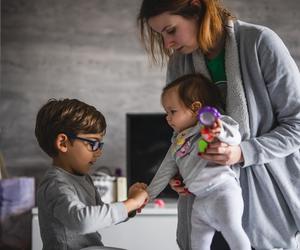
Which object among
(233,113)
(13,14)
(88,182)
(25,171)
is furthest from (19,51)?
(233,113)

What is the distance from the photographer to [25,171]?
363 cm

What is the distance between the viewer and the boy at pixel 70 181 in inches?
51.9

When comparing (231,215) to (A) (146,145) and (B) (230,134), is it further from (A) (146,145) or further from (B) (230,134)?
(A) (146,145)

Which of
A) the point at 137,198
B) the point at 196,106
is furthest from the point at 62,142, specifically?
the point at 196,106

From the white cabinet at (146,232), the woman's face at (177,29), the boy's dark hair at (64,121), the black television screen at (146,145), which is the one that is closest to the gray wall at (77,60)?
the black television screen at (146,145)

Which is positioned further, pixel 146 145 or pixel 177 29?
pixel 146 145

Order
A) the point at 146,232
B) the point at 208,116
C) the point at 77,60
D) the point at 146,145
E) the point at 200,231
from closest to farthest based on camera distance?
the point at 208,116 < the point at 200,231 < the point at 146,232 < the point at 146,145 < the point at 77,60

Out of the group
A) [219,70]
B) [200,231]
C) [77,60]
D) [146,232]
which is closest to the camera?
[200,231]

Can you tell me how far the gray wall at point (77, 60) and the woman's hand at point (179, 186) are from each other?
2.16 metres

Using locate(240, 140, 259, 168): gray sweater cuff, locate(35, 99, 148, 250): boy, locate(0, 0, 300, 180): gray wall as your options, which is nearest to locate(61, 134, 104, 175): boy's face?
locate(35, 99, 148, 250): boy

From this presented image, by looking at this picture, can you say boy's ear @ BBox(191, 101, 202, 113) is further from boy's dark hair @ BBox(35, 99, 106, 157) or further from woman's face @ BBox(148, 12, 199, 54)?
boy's dark hair @ BBox(35, 99, 106, 157)

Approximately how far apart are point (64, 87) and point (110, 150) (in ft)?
1.87

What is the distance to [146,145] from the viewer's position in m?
3.39

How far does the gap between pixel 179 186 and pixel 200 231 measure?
15cm
